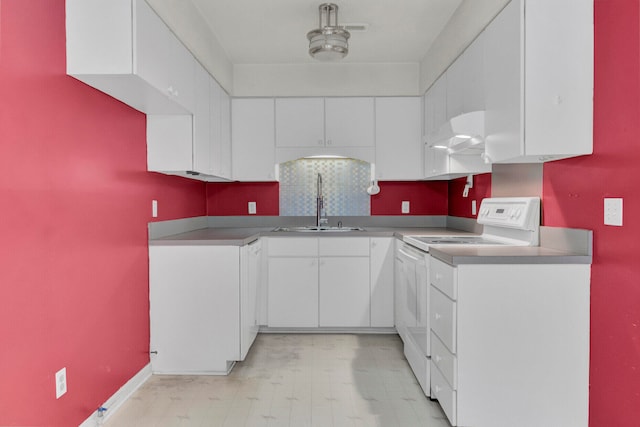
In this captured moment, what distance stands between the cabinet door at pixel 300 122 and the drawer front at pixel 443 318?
1.94 metres

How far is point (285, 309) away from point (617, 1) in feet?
9.49

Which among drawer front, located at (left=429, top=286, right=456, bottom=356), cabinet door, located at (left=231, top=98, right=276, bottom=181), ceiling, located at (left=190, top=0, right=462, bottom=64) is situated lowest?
drawer front, located at (left=429, top=286, right=456, bottom=356)

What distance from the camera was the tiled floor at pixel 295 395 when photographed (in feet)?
7.28

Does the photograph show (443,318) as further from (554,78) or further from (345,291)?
(345,291)

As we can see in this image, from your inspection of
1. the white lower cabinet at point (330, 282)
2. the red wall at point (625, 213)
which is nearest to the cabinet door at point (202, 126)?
the white lower cabinet at point (330, 282)

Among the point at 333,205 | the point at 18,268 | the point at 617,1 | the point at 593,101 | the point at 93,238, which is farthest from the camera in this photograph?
the point at 333,205

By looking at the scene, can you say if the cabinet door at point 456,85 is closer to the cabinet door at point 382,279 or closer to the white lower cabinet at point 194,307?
the cabinet door at point 382,279

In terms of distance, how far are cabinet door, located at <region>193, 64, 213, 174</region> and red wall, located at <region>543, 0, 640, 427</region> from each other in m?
2.16

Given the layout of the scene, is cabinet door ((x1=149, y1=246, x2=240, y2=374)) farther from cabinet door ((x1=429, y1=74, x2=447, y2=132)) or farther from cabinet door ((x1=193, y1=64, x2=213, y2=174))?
cabinet door ((x1=429, y1=74, x2=447, y2=132))

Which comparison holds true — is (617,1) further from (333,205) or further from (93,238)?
(333,205)

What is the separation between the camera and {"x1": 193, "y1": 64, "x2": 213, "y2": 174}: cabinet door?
281 centimetres

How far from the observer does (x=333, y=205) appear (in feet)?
13.6

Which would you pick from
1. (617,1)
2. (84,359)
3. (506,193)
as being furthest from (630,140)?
(84,359)

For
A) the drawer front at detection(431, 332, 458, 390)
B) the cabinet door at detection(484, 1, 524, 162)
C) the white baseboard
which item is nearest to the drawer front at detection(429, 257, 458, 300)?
the drawer front at detection(431, 332, 458, 390)
